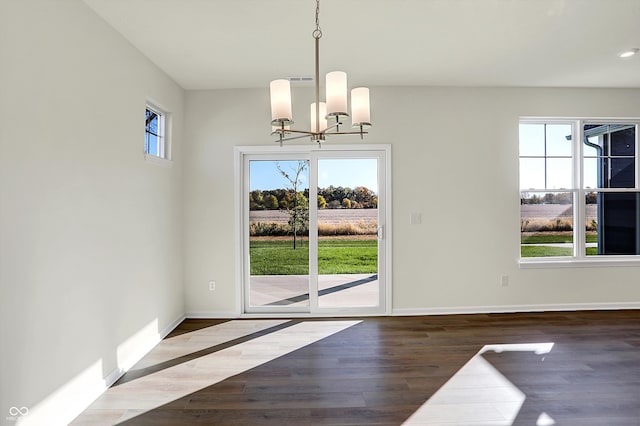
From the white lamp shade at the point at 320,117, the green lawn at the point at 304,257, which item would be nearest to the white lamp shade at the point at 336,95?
the white lamp shade at the point at 320,117

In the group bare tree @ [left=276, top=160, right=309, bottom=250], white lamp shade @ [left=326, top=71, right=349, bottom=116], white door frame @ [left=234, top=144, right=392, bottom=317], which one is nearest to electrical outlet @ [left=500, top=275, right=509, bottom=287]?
white door frame @ [left=234, top=144, right=392, bottom=317]

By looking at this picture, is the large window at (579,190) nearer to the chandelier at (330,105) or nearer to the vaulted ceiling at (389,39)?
A: the vaulted ceiling at (389,39)

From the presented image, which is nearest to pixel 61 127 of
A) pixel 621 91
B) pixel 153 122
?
pixel 153 122

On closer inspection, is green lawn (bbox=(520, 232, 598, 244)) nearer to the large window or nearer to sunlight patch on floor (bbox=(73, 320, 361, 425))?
the large window

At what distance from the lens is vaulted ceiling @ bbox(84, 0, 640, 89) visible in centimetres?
251

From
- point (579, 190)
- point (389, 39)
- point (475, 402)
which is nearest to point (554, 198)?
point (579, 190)

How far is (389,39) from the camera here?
2965 mm

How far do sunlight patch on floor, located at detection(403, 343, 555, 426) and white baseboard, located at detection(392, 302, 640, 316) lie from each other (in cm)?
129

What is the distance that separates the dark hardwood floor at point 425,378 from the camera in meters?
2.21

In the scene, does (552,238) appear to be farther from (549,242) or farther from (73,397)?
(73,397)

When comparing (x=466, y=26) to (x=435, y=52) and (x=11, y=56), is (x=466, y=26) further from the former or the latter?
(x=11, y=56)

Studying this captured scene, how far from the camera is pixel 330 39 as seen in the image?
295 centimetres

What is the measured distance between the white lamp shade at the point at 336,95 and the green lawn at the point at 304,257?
2.51m

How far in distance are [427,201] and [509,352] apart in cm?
178
